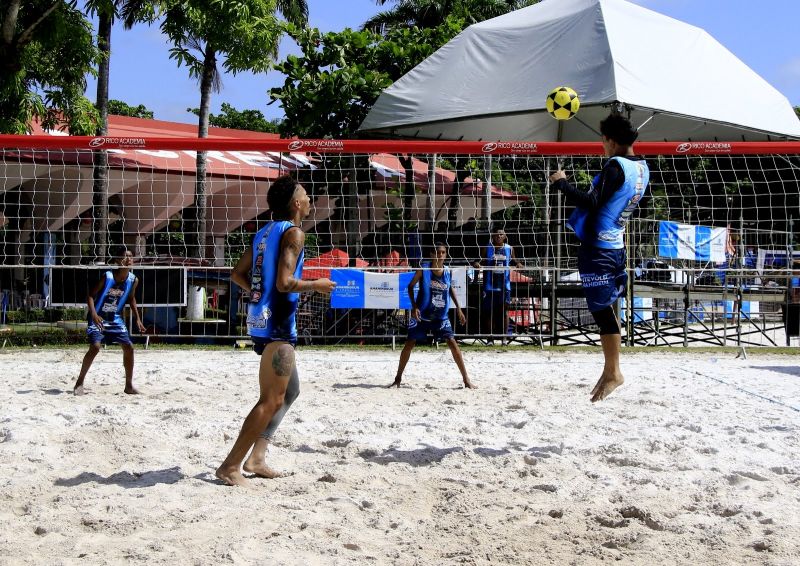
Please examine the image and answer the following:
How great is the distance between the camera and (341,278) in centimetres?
1120

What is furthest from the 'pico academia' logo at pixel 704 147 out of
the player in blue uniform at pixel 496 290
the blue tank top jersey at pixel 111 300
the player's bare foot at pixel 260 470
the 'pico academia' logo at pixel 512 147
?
the player's bare foot at pixel 260 470

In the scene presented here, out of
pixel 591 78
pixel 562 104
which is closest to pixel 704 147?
pixel 562 104

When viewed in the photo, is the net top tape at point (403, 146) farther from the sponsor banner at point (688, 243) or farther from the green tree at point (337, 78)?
the green tree at point (337, 78)

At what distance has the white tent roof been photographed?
499 inches

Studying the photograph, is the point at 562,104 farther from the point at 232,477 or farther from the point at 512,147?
the point at 232,477

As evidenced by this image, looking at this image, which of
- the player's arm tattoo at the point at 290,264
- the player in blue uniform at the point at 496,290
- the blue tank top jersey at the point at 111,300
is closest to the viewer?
the player's arm tattoo at the point at 290,264

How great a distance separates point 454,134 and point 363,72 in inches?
83.2

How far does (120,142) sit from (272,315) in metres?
5.01

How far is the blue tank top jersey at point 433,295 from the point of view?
815cm

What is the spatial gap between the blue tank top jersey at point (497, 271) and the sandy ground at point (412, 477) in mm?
3723

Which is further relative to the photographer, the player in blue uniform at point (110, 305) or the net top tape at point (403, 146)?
the net top tape at point (403, 146)

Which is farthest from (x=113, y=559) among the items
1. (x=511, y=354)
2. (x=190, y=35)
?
(x=190, y=35)

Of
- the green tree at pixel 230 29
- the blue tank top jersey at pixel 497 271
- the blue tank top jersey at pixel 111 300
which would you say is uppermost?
the green tree at pixel 230 29

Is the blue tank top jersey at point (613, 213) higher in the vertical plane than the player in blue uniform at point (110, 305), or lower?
higher
